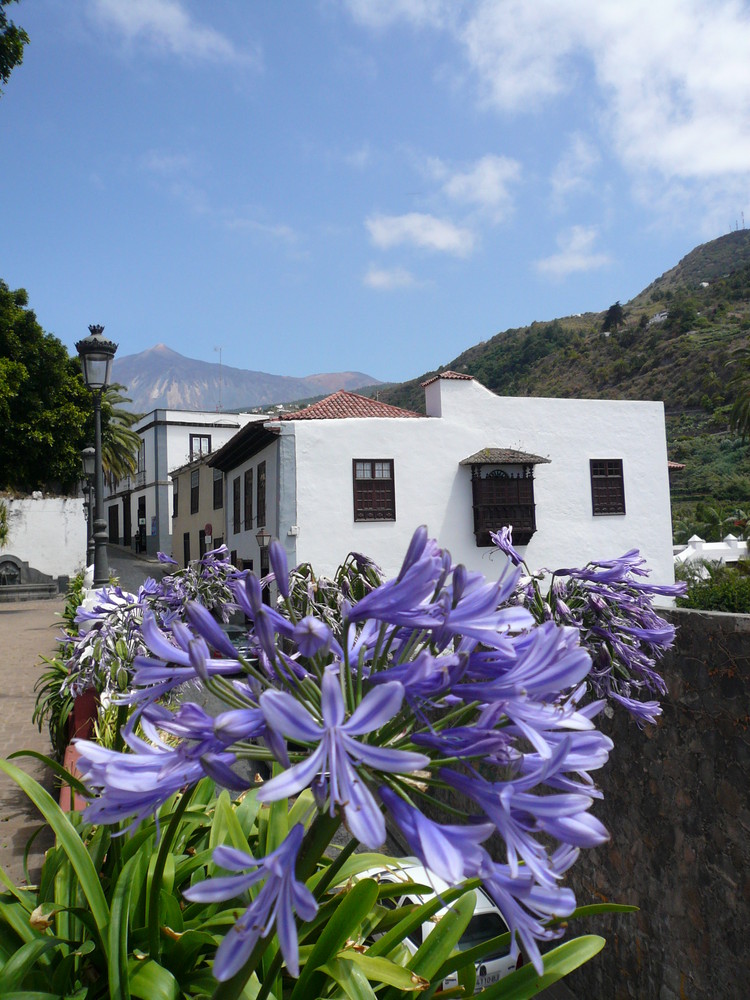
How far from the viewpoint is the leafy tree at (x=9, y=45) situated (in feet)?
40.4

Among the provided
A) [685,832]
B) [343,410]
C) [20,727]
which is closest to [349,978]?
[685,832]

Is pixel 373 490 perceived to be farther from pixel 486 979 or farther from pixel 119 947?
pixel 119 947

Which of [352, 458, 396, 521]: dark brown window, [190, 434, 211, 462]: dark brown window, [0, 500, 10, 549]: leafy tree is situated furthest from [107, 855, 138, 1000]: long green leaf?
[190, 434, 211, 462]: dark brown window

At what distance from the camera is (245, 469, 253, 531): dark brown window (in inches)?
1009

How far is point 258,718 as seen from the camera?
1.11 metres

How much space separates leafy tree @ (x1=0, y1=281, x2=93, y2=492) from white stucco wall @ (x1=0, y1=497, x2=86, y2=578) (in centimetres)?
146

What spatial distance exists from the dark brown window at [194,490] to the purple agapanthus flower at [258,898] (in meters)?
35.5

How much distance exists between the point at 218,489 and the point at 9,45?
21254 millimetres

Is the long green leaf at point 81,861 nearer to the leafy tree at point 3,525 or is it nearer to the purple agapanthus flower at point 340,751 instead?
the purple agapanthus flower at point 340,751

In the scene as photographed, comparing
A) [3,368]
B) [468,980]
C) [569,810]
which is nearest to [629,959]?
[468,980]

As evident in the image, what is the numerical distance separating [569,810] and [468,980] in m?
1.62

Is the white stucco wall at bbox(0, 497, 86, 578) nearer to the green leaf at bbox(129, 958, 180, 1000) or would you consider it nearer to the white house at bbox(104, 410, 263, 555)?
the white house at bbox(104, 410, 263, 555)

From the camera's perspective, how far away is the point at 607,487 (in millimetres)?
25109

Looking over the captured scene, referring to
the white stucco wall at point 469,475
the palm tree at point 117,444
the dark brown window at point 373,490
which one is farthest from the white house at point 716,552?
the palm tree at point 117,444
